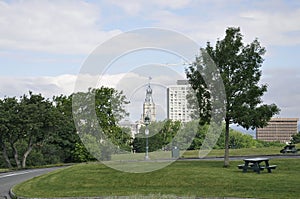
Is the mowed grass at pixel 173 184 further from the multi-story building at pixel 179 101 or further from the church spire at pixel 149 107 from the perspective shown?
the multi-story building at pixel 179 101

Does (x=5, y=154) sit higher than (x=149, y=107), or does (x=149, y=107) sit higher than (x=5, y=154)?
(x=149, y=107)

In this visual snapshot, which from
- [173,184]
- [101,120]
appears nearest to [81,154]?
[101,120]

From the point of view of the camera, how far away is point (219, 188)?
60.5 ft

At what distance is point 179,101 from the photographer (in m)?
29.8

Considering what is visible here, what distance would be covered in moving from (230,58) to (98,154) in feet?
58.8

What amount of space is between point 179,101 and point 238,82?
429 cm

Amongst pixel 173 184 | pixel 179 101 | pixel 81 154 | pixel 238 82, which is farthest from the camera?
pixel 81 154

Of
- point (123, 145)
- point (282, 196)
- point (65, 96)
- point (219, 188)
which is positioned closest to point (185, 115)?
point (219, 188)

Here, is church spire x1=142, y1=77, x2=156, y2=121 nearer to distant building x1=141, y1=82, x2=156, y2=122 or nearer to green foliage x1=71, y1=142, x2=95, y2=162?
distant building x1=141, y1=82, x2=156, y2=122

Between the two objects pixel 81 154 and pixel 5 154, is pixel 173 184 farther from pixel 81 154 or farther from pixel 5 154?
pixel 81 154

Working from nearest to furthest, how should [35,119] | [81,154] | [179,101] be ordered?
[179,101], [35,119], [81,154]

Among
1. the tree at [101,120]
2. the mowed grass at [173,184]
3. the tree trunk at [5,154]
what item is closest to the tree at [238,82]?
the mowed grass at [173,184]

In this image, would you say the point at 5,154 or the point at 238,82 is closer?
the point at 238,82

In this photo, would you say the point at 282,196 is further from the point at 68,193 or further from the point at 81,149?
the point at 81,149
